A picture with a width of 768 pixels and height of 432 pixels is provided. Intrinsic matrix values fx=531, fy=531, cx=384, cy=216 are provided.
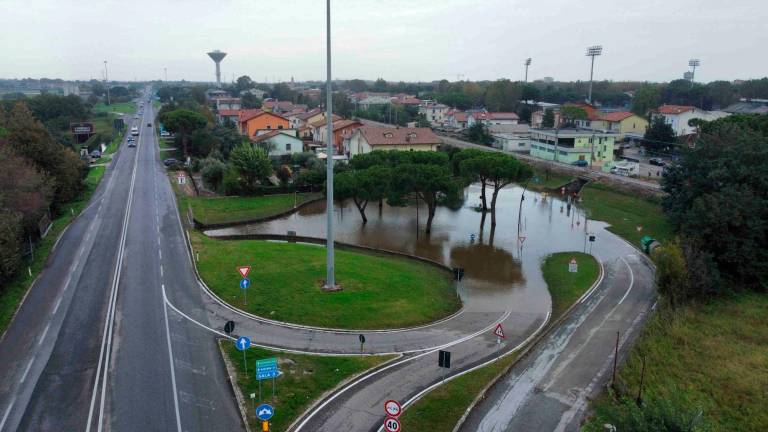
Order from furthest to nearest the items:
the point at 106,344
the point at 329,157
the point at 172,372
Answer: the point at 329,157 → the point at 106,344 → the point at 172,372

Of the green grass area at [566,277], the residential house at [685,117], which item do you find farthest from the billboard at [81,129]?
the residential house at [685,117]

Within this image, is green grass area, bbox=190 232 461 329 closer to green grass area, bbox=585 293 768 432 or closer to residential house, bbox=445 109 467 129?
green grass area, bbox=585 293 768 432

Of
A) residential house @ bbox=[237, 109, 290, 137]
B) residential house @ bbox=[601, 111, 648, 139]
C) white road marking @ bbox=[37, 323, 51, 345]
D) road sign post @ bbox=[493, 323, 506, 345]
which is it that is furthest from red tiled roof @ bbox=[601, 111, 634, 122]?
white road marking @ bbox=[37, 323, 51, 345]

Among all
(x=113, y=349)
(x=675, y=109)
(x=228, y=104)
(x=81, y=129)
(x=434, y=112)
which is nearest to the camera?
(x=113, y=349)

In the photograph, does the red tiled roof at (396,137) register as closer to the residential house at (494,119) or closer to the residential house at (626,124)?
the residential house at (494,119)

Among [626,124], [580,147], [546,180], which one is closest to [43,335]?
[546,180]

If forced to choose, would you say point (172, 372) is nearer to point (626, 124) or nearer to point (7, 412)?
point (7, 412)
